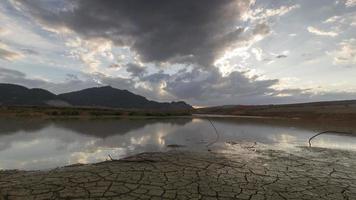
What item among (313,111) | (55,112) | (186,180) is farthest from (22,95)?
(186,180)

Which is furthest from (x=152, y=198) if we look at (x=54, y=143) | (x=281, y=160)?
(x=54, y=143)

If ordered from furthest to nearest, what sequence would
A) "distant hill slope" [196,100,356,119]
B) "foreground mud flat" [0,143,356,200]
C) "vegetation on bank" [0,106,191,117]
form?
"distant hill slope" [196,100,356,119], "vegetation on bank" [0,106,191,117], "foreground mud flat" [0,143,356,200]

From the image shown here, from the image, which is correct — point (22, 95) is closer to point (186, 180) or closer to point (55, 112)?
point (55, 112)

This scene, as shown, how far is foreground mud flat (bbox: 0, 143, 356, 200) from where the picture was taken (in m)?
6.00

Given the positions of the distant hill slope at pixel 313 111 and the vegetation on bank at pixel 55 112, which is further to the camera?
the distant hill slope at pixel 313 111

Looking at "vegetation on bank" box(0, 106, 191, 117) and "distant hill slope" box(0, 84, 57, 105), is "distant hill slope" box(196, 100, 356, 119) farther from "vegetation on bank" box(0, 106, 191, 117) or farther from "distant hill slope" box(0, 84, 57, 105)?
"distant hill slope" box(0, 84, 57, 105)

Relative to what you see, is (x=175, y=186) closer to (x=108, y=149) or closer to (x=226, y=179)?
(x=226, y=179)

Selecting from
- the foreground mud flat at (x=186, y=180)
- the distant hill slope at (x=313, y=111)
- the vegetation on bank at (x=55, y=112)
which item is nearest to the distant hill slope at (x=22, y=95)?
the vegetation on bank at (x=55, y=112)

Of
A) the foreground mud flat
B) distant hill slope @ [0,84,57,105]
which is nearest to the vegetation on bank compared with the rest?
the foreground mud flat

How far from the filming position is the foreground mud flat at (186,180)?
6.00 metres

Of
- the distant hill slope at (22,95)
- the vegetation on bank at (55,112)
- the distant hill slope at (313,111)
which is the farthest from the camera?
the distant hill slope at (22,95)

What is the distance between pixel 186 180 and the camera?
7.12 metres

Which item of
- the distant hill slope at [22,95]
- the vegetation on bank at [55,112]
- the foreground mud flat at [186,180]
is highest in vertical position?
the distant hill slope at [22,95]

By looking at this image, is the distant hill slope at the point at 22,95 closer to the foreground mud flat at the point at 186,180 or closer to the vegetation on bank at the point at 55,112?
the vegetation on bank at the point at 55,112
